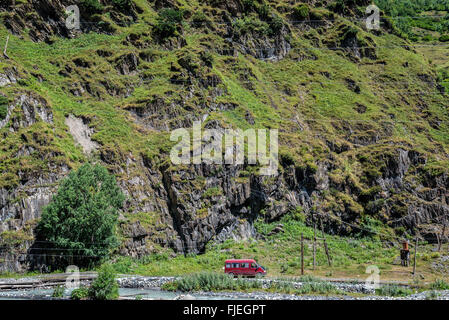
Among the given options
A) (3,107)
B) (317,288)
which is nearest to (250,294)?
(317,288)

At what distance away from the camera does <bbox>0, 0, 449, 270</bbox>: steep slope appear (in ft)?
130

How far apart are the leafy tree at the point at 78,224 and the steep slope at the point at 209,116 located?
2308 mm

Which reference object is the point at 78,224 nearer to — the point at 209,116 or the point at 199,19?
the point at 209,116

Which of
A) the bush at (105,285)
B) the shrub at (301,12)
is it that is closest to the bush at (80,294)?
the bush at (105,285)

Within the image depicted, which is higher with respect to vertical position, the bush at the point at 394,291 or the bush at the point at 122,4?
the bush at the point at 122,4

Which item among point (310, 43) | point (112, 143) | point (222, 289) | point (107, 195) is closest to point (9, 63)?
point (112, 143)

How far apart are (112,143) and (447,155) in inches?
1958

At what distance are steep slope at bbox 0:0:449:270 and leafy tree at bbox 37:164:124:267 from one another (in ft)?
7.57

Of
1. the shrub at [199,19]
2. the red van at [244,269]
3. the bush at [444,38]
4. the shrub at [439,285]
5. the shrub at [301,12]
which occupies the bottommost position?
the shrub at [439,285]

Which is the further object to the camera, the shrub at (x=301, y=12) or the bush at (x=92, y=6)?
the shrub at (x=301, y=12)

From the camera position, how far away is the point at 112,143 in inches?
1756

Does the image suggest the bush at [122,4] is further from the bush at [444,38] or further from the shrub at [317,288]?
the bush at [444,38]

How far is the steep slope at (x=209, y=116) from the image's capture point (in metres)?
39.7

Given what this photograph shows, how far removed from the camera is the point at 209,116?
51.2m
